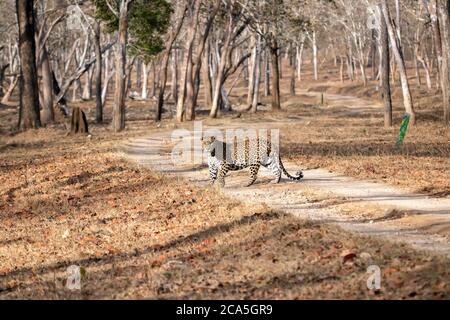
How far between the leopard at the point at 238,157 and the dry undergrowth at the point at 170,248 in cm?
52

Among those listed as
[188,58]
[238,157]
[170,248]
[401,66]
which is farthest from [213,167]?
[188,58]

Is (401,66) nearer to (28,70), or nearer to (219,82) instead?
(219,82)

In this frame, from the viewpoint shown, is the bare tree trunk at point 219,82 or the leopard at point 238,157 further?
the bare tree trunk at point 219,82

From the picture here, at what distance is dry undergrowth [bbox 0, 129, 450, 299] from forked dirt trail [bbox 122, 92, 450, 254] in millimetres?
584

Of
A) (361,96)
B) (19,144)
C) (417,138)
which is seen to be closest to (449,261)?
(417,138)

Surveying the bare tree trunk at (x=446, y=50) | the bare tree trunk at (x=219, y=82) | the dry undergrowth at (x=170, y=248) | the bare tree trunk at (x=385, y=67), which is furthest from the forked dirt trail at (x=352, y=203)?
the bare tree trunk at (x=219, y=82)

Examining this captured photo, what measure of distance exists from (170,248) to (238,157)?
4.50 meters

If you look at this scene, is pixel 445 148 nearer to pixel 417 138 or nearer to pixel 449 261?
pixel 417 138

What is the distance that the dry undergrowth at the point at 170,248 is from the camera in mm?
8703

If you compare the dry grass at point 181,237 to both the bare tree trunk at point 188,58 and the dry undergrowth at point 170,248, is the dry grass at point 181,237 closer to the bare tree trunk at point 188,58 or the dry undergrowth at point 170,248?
the dry undergrowth at point 170,248

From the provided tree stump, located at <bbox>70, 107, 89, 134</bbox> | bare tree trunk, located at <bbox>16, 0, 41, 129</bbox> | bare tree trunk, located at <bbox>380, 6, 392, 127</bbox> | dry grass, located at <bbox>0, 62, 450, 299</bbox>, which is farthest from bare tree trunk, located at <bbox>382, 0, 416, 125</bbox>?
bare tree trunk, located at <bbox>16, 0, 41, 129</bbox>

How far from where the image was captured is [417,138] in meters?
26.8

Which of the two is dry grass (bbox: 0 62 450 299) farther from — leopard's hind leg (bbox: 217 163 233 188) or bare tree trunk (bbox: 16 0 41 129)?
bare tree trunk (bbox: 16 0 41 129)
